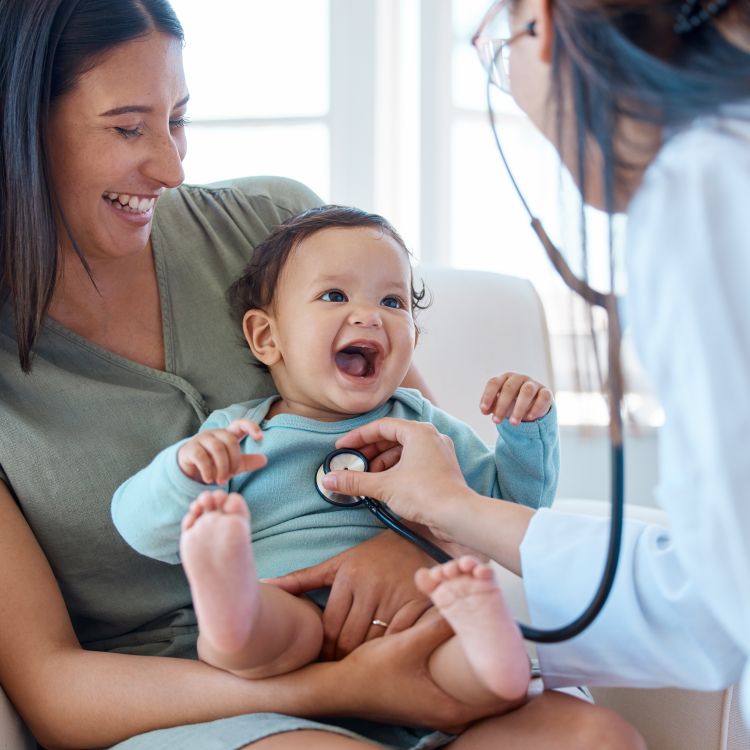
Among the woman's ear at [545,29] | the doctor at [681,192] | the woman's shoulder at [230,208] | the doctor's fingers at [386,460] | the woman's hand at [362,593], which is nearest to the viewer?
the doctor at [681,192]

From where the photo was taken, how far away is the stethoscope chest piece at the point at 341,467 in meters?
1.28

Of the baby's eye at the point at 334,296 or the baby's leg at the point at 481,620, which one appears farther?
the baby's eye at the point at 334,296

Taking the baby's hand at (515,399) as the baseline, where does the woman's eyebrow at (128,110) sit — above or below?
above

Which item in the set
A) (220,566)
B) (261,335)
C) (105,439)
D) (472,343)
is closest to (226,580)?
(220,566)

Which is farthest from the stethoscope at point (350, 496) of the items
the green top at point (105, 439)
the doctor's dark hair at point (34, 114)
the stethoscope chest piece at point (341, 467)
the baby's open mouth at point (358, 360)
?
the doctor's dark hair at point (34, 114)

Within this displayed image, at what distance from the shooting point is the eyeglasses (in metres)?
1.00

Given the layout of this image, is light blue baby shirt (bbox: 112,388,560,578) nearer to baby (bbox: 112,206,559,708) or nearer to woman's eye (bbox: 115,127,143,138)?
baby (bbox: 112,206,559,708)

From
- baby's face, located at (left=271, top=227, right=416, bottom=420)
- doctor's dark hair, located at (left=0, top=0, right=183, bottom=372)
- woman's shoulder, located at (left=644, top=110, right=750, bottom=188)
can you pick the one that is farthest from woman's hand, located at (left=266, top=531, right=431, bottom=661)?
woman's shoulder, located at (left=644, top=110, right=750, bottom=188)

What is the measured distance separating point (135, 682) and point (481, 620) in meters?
0.47

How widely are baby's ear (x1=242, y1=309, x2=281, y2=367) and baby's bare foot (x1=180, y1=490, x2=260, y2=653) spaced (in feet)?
1.48

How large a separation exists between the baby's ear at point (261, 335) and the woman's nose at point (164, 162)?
8.7 inches

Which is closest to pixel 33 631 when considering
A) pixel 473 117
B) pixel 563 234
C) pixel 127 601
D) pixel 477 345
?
pixel 127 601

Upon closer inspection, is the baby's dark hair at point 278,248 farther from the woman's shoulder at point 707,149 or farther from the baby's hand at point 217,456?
the woman's shoulder at point 707,149

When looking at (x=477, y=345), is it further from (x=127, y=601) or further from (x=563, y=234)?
(x=563, y=234)
